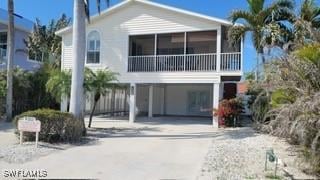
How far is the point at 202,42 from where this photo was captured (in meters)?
26.5

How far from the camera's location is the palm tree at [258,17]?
69.7 ft

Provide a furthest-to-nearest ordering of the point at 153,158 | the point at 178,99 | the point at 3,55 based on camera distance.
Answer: the point at 178,99, the point at 3,55, the point at 153,158

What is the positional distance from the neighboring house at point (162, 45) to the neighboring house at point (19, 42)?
26.7 ft

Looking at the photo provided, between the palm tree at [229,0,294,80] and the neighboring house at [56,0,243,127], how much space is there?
2.68 feet

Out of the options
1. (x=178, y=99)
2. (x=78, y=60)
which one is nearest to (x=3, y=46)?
(x=178, y=99)

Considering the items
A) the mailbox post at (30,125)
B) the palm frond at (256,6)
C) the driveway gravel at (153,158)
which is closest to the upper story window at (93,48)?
the palm frond at (256,6)

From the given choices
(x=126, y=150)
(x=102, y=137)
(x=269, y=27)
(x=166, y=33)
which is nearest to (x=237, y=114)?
(x=269, y=27)

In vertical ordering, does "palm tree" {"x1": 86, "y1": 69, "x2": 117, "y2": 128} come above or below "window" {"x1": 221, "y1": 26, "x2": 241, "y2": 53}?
below

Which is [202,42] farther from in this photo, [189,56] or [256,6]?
[256,6]

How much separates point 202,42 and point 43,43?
15.0 m

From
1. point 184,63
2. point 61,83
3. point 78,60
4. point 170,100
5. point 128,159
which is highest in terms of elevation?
point 184,63

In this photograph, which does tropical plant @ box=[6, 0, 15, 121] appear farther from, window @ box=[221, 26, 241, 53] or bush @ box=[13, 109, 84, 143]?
window @ box=[221, 26, 241, 53]

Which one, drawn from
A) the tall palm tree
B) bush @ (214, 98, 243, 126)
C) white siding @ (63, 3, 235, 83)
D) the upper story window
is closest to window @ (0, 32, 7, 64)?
white siding @ (63, 3, 235, 83)

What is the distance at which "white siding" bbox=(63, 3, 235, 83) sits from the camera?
23.0 m
